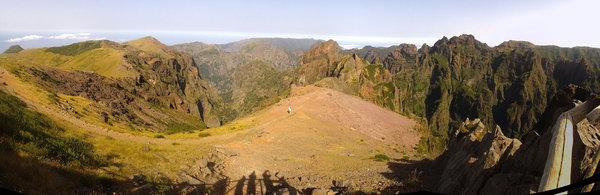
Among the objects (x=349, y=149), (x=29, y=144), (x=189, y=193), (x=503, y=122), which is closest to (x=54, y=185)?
(x=29, y=144)

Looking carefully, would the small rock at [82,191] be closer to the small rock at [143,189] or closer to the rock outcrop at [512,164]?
the small rock at [143,189]

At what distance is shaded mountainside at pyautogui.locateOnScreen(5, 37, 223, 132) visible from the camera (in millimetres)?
49062

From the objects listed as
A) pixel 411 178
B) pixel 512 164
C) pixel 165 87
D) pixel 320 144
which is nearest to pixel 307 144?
pixel 320 144

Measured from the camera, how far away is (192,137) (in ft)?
97.2

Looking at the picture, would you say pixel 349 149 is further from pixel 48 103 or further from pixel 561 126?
pixel 48 103

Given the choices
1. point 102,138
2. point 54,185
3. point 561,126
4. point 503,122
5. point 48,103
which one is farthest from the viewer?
point 503,122

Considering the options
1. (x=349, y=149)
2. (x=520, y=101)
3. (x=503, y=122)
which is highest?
(x=349, y=149)

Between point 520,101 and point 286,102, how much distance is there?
20054 centimetres

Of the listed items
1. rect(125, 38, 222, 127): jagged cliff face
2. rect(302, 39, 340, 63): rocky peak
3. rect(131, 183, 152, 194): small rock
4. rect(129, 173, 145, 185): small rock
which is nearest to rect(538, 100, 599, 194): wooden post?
rect(131, 183, 152, 194): small rock

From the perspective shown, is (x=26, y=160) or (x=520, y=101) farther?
(x=520, y=101)

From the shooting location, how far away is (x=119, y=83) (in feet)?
261

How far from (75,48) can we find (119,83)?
120m

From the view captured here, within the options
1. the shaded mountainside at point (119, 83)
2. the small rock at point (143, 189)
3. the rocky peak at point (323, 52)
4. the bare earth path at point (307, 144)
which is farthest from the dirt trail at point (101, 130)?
the rocky peak at point (323, 52)

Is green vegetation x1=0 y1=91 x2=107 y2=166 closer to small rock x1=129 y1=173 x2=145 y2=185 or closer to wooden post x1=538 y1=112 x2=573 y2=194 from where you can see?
small rock x1=129 y1=173 x2=145 y2=185
